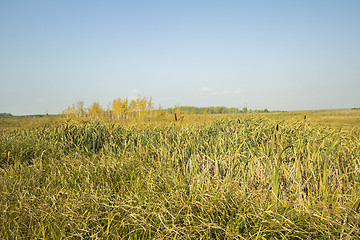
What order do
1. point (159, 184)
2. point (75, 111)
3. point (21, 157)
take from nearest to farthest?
point (159, 184), point (21, 157), point (75, 111)

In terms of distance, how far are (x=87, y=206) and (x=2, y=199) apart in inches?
48.4

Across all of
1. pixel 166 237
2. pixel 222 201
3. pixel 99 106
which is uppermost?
pixel 99 106

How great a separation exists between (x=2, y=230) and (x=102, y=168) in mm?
1348

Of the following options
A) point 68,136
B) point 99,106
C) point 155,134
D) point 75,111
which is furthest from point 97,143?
point 99,106

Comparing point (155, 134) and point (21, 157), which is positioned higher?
point (155, 134)

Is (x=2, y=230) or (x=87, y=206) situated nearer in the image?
(x=2, y=230)

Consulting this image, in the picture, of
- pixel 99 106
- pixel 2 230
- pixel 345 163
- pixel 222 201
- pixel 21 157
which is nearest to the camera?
pixel 2 230

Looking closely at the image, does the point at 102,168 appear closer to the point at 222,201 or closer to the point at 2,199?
the point at 2,199

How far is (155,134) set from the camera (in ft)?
16.6

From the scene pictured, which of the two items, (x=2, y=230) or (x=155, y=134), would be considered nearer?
(x=2, y=230)

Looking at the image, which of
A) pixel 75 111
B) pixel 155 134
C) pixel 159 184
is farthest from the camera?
pixel 75 111

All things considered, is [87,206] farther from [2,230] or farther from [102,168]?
[102,168]

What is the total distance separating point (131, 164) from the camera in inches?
127

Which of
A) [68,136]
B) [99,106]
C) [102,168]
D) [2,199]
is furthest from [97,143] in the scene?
[99,106]
